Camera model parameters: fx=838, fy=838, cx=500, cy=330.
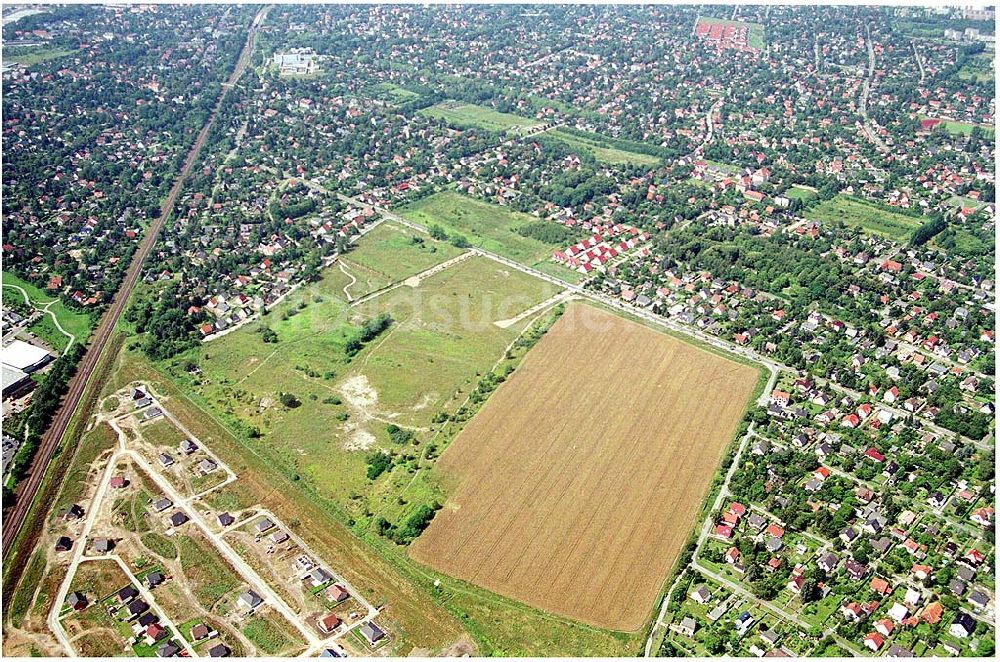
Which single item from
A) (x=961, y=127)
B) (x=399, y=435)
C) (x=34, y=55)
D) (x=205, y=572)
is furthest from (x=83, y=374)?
(x=961, y=127)

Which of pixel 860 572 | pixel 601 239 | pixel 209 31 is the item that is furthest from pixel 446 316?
pixel 209 31

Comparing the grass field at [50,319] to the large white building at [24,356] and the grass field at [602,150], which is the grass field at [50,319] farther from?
the grass field at [602,150]

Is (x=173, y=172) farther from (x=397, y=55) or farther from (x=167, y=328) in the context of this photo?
(x=397, y=55)

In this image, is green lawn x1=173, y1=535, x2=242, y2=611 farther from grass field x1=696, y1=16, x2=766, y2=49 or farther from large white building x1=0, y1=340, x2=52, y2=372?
grass field x1=696, y1=16, x2=766, y2=49

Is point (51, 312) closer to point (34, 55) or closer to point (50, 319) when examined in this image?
point (50, 319)

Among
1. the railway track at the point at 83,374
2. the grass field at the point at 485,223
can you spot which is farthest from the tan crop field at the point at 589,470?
the railway track at the point at 83,374

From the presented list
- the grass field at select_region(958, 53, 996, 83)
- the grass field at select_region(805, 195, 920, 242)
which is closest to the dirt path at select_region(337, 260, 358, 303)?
the grass field at select_region(805, 195, 920, 242)
